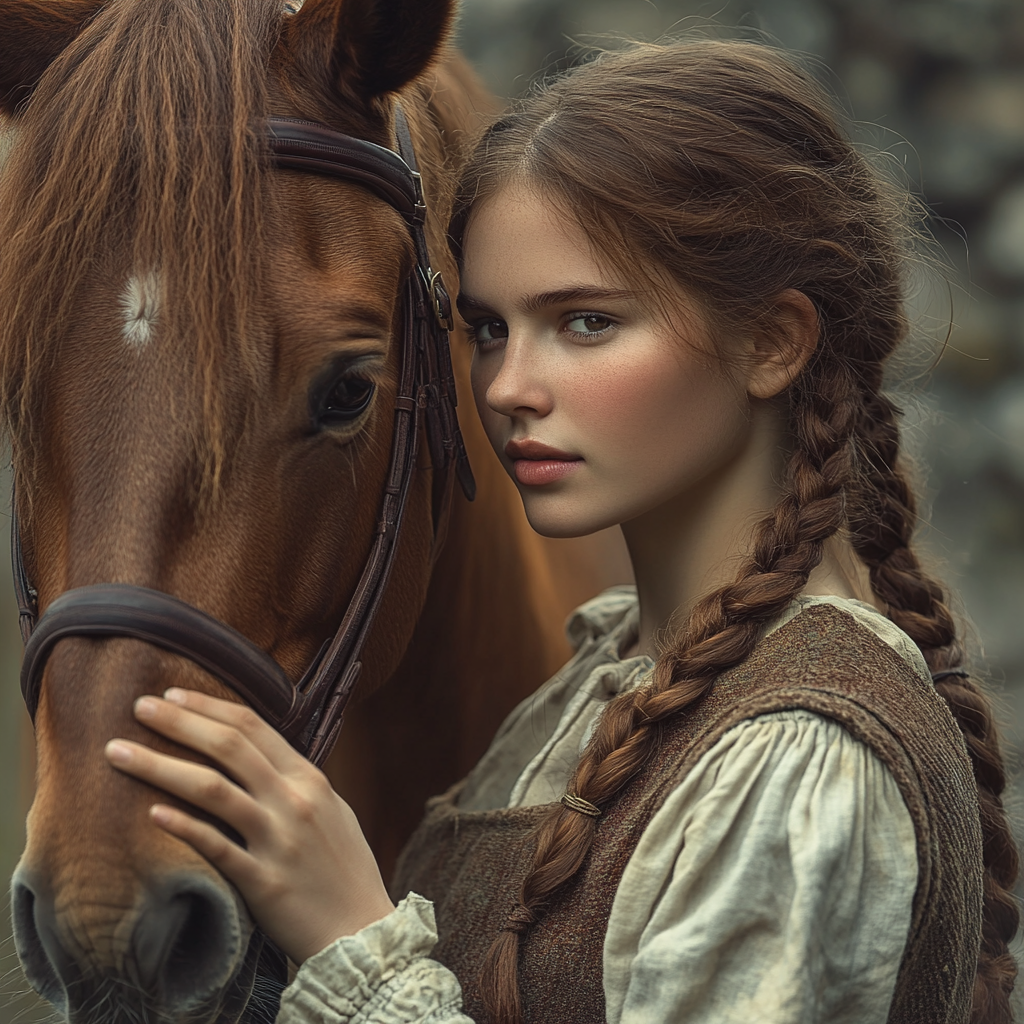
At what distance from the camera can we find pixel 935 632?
3.52ft

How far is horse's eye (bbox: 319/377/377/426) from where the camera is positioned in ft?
2.96

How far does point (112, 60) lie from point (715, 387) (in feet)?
1.93

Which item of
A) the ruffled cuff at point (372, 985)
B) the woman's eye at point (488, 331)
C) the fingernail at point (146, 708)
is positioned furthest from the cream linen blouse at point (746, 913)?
the woman's eye at point (488, 331)

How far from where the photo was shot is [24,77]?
3.24 ft

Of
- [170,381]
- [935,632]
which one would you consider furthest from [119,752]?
[935,632]

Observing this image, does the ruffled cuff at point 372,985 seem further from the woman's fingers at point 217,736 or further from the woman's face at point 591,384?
the woman's face at point 591,384

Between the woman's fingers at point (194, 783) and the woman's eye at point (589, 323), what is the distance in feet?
1.59

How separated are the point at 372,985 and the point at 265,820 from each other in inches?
5.8

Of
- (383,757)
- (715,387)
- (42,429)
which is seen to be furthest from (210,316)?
(383,757)

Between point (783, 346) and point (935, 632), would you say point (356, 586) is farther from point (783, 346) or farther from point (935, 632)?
point (935, 632)

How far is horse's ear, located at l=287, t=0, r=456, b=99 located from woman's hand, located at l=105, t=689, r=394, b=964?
584 millimetres

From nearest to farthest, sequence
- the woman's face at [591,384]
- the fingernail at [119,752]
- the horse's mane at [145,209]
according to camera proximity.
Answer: the fingernail at [119,752], the horse's mane at [145,209], the woman's face at [591,384]

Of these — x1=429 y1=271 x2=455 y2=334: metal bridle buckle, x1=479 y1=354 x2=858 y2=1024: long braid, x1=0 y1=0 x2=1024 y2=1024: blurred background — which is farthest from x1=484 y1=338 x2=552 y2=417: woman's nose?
x1=0 y1=0 x2=1024 y2=1024: blurred background

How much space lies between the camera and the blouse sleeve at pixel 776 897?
71cm
